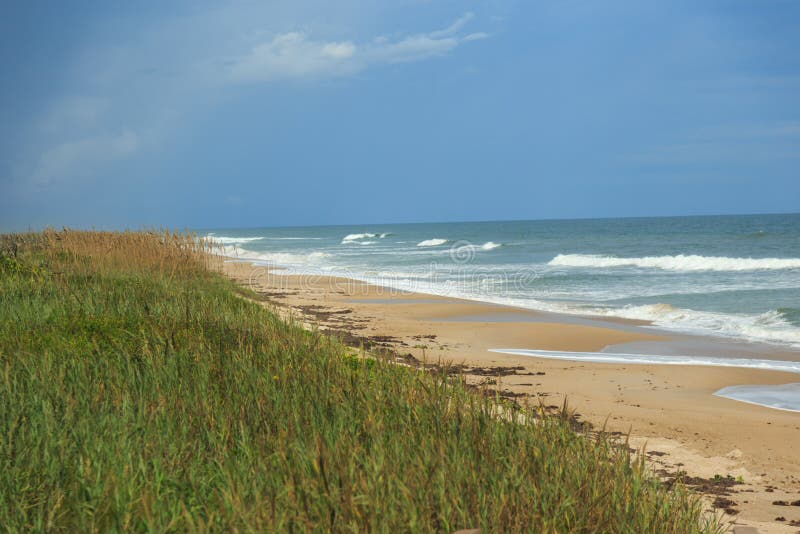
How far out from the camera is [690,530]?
3.91 m

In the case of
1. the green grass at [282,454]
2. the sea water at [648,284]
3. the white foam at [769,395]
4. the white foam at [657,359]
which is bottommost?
the white foam at [769,395]

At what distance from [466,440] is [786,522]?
2664 mm

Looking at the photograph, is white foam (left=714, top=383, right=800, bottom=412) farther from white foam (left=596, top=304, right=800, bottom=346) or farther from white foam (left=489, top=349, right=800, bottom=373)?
white foam (left=596, top=304, right=800, bottom=346)

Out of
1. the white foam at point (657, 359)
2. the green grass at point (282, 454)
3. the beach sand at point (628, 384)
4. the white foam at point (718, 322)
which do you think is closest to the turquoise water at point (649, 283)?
the white foam at point (718, 322)

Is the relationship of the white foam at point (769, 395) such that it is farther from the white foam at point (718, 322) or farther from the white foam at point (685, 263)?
the white foam at point (685, 263)

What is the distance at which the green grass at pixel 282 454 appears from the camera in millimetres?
3451

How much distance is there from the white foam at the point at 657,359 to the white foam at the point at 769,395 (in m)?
1.36

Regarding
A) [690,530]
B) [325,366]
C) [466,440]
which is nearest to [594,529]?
[690,530]

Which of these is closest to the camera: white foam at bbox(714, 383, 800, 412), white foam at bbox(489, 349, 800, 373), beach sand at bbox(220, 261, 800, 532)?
beach sand at bbox(220, 261, 800, 532)

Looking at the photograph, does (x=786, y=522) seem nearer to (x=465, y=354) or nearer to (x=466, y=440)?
(x=466, y=440)

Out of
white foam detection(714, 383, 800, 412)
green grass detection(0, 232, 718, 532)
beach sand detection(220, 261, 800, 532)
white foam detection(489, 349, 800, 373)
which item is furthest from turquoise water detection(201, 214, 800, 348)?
green grass detection(0, 232, 718, 532)

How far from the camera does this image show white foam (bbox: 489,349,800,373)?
1154cm

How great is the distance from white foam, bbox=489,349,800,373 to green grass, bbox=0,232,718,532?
5881 millimetres

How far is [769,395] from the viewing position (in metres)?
9.55
